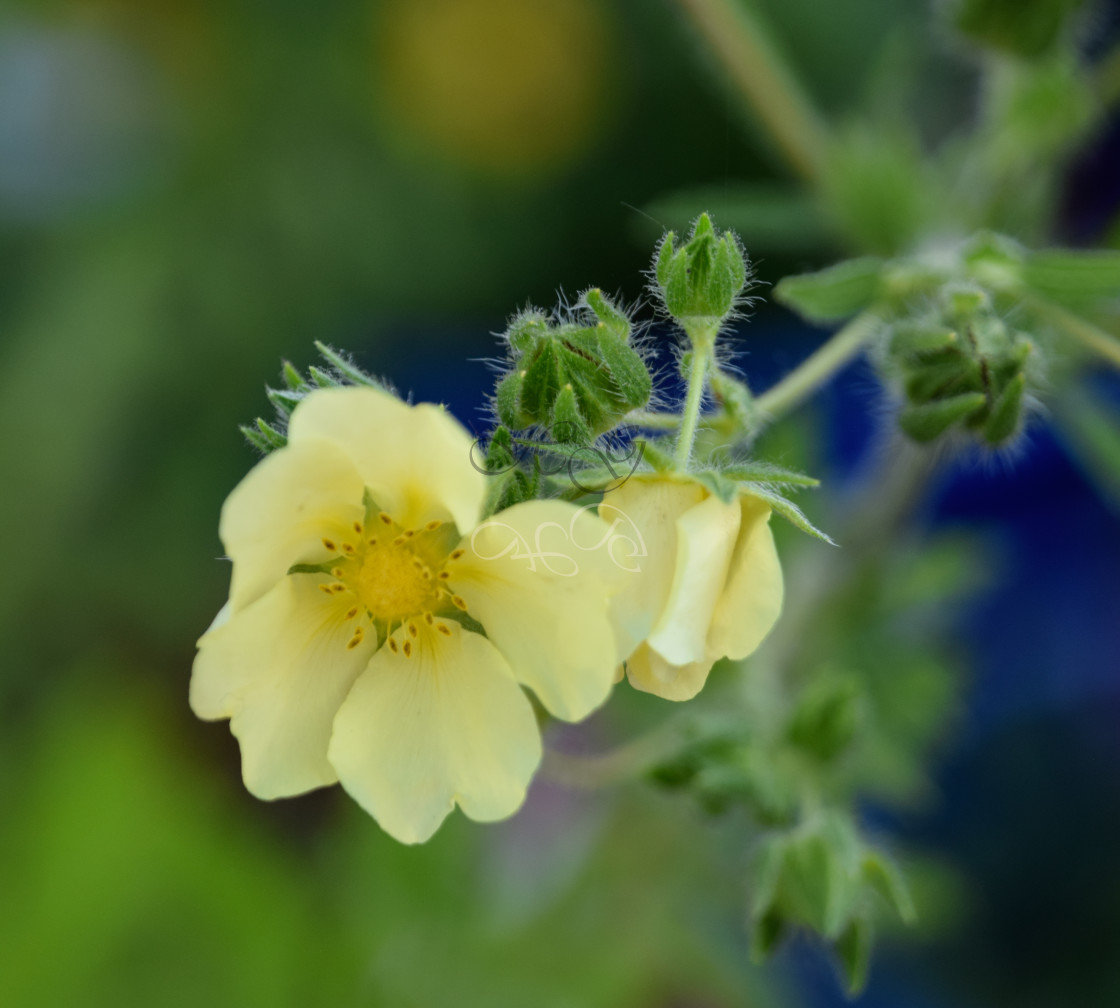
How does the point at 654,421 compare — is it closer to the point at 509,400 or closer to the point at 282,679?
the point at 509,400

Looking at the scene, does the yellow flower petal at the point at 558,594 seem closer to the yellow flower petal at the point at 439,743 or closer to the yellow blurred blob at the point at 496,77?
the yellow flower petal at the point at 439,743

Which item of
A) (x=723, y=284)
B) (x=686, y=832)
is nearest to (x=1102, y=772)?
(x=686, y=832)

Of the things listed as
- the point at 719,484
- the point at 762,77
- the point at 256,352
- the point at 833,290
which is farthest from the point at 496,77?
the point at 719,484

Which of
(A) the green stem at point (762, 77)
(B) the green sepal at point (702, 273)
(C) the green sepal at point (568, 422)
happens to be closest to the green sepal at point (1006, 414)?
(B) the green sepal at point (702, 273)

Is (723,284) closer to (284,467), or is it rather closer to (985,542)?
(284,467)

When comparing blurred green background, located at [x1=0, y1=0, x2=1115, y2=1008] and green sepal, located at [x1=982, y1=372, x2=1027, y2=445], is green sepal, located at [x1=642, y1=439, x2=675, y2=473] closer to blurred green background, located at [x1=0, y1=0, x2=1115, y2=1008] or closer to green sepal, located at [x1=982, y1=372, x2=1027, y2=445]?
green sepal, located at [x1=982, y1=372, x2=1027, y2=445]
